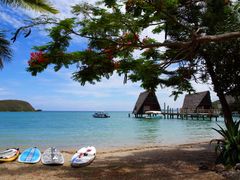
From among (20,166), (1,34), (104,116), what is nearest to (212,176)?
(20,166)

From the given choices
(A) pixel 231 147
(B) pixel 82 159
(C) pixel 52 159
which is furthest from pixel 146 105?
(A) pixel 231 147

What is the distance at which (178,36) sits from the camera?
11133 millimetres


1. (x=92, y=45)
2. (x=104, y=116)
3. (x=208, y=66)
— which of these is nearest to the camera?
(x=92, y=45)

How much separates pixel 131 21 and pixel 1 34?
5.15m

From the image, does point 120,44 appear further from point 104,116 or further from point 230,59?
point 104,116

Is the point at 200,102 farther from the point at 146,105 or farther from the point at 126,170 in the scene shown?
the point at 126,170

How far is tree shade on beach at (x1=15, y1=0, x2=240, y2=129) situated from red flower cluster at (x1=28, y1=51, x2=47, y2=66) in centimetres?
8

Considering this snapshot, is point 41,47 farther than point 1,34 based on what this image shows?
No

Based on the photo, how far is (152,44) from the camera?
698 cm

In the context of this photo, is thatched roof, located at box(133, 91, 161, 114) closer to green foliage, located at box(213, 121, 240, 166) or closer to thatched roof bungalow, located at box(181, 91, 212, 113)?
thatched roof bungalow, located at box(181, 91, 212, 113)

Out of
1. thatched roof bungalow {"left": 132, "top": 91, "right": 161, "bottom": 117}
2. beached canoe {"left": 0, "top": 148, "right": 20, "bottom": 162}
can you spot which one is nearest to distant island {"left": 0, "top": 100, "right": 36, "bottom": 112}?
thatched roof bungalow {"left": 132, "top": 91, "right": 161, "bottom": 117}

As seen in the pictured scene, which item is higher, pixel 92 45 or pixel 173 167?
pixel 92 45

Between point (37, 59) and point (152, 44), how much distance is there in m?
2.92

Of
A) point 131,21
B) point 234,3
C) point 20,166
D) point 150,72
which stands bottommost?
point 20,166
